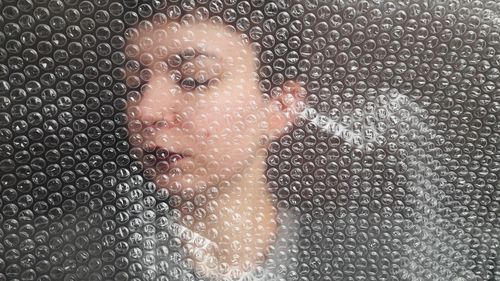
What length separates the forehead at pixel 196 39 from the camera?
1.04 ft

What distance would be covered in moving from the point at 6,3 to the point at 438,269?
1.28ft

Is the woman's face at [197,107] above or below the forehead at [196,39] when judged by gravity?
below

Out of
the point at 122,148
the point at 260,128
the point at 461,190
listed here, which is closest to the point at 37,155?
the point at 122,148

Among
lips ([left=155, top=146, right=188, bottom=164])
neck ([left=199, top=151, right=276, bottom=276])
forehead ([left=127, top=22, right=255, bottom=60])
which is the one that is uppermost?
forehead ([left=127, top=22, right=255, bottom=60])

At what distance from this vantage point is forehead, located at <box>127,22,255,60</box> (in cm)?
32

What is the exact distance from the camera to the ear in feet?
1.14

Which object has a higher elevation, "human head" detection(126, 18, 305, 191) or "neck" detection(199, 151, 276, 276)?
"human head" detection(126, 18, 305, 191)

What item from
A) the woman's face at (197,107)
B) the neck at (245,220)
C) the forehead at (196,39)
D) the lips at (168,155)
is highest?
the forehead at (196,39)

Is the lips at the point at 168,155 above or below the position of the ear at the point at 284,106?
below

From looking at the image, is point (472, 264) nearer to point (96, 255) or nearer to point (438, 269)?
point (438, 269)

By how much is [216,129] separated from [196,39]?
2.6 inches

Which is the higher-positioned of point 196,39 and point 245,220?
point 196,39

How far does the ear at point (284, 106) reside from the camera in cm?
35

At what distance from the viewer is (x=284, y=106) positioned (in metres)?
0.35
